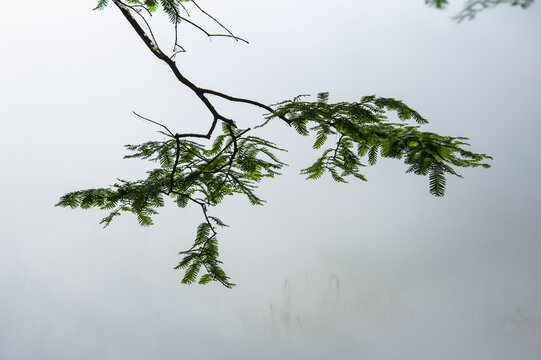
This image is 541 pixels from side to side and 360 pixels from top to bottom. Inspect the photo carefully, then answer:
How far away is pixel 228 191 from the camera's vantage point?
341 centimetres

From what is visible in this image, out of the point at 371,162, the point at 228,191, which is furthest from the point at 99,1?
the point at 371,162

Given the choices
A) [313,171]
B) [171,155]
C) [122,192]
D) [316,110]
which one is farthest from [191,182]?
[316,110]

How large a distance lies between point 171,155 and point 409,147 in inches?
70.6

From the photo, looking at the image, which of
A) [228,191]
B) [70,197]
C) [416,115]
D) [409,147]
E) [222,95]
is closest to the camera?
[409,147]

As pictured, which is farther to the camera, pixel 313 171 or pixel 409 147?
pixel 313 171

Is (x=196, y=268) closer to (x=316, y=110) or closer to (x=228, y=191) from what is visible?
(x=228, y=191)

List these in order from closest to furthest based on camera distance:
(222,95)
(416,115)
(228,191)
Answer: (416,115) → (222,95) → (228,191)

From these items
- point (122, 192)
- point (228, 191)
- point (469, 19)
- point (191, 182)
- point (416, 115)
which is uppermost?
point (469, 19)

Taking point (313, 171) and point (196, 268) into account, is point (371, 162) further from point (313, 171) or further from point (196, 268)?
point (196, 268)

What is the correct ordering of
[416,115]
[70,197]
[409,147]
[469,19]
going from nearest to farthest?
1. [409,147]
2. [416,115]
3. [70,197]
4. [469,19]

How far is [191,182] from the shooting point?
3.04 meters

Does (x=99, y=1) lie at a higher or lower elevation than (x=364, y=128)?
higher

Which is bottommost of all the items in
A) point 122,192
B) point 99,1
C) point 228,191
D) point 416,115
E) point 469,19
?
point 122,192

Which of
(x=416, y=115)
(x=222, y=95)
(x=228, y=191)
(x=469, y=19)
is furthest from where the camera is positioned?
(x=469, y=19)
